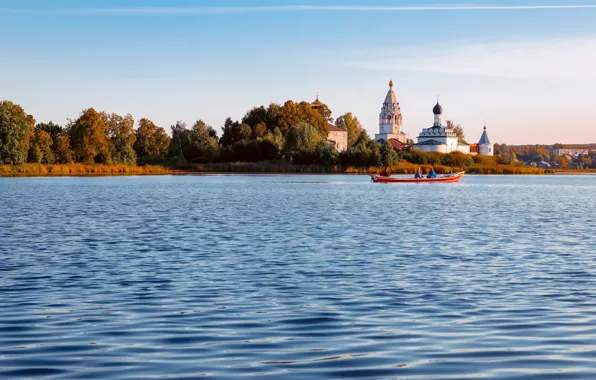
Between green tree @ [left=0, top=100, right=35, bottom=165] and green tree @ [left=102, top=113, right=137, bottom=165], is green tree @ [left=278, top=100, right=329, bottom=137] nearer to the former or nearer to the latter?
green tree @ [left=102, top=113, right=137, bottom=165]

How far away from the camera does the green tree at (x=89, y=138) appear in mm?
124812

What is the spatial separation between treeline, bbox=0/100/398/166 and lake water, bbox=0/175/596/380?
3378 inches

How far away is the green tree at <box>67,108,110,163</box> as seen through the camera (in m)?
125

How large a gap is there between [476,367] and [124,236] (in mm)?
18906

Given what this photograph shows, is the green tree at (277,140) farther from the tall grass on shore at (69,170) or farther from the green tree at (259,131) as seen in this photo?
the tall grass on shore at (69,170)

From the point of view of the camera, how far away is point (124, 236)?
87.7 ft

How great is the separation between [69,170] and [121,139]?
22.1 meters

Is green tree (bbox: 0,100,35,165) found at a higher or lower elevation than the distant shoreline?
higher

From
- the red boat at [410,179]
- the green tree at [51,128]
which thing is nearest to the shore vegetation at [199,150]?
the green tree at [51,128]

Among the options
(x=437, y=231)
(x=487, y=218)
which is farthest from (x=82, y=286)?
(x=487, y=218)

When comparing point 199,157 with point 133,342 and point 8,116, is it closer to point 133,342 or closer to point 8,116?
point 8,116

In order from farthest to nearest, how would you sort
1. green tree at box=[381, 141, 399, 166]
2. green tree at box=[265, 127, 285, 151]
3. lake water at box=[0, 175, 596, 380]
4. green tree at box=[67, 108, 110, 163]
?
green tree at box=[265, 127, 285, 151] → green tree at box=[381, 141, 399, 166] → green tree at box=[67, 108, 110, 163] → lake water at box=[0, 175, 596, 380]

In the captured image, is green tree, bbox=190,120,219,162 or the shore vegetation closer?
the shore vegetation

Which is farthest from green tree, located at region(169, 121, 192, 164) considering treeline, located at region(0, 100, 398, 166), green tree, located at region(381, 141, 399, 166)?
green tree, located at region(381, 141, 399, 166)
